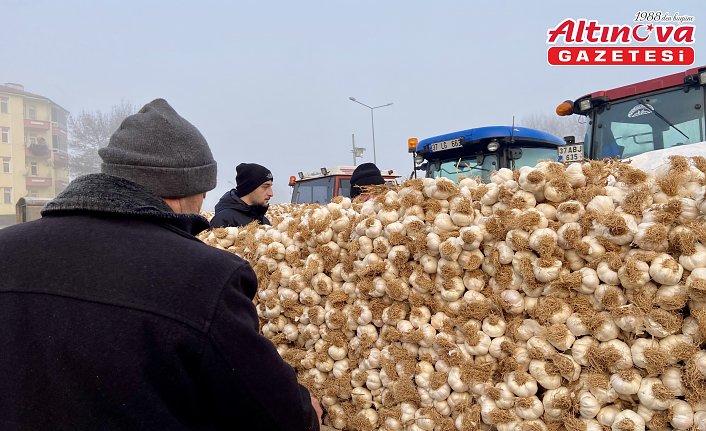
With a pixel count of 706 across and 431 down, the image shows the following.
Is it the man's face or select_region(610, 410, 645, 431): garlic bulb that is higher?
the man's face

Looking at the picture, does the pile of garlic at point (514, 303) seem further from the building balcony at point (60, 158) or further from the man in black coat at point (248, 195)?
the building balcony at point (60, 158)

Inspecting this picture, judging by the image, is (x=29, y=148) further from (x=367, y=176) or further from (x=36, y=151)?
(x=367, y=176)

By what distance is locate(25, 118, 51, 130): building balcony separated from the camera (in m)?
46.3

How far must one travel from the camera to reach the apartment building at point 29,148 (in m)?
43.8

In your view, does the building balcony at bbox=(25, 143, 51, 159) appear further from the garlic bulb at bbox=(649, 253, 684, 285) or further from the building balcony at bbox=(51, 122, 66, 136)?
the garlic bulb at bbox=(649, 253, 684, 285)

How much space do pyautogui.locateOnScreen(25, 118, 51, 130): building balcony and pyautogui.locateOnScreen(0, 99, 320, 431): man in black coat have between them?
2169 inches

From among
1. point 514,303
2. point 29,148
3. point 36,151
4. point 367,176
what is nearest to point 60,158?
point 36,151

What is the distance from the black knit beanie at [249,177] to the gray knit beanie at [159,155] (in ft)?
9.91

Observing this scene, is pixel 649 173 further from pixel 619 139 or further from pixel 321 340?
pixel 619 139

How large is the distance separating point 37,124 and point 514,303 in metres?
55.6

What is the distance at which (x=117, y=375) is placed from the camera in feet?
3.72

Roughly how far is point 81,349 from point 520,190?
180 cm

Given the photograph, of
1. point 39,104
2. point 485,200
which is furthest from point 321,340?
point 39,104

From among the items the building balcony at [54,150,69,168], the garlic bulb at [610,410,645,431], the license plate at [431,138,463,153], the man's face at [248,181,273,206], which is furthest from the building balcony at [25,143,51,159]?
the garlic bulb at [610,410,645,431]
